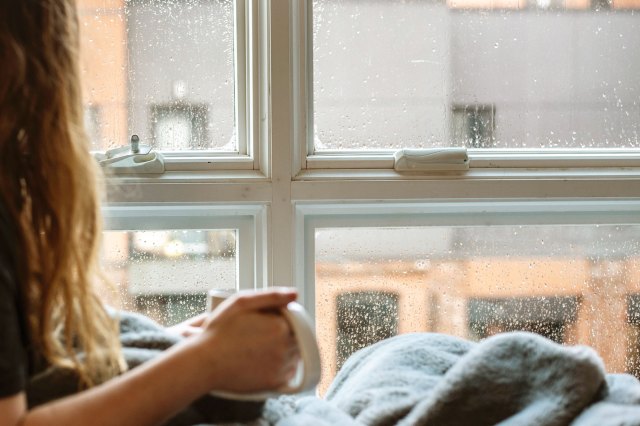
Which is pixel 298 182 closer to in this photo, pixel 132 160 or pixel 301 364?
pixel 132 160

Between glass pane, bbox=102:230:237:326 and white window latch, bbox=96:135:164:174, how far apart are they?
11cm

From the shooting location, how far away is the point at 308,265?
1344 millimetres

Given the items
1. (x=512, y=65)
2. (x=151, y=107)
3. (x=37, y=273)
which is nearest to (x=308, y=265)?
(x=151, y=107)

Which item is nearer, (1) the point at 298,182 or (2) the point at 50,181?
(2) the point at 50,181

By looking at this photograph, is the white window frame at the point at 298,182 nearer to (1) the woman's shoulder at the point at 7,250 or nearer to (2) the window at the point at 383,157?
(2) the window at the point at 383,157

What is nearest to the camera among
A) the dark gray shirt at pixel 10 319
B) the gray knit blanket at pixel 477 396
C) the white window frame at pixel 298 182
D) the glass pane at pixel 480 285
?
the dark gray shirt at pixel 10 319

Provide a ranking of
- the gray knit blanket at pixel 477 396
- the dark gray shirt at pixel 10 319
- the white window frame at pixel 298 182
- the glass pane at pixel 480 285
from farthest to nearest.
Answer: the glass pane at pixel 480 285
the white window frame at pixel 298 182
the gray knit blanket at pixel 477 396
the dark gray shirt at pixel 10 319

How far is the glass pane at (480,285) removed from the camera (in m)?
1.37

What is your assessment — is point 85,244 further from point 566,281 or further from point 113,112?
point 566,281

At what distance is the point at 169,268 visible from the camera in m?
1.34

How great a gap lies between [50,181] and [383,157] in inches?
25.8

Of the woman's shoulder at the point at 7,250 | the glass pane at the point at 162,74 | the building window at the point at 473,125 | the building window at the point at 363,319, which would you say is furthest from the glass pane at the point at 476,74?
the woman's shoulder at the point at 7,250

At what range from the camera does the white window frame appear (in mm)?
1260

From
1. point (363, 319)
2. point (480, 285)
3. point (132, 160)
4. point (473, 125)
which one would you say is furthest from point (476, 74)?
point (132, 160)
